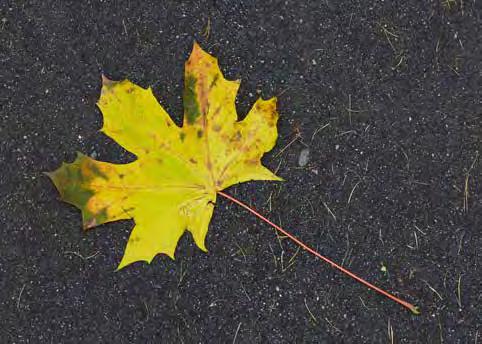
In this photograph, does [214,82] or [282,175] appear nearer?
[214,82]

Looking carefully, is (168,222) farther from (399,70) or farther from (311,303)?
(399,70)

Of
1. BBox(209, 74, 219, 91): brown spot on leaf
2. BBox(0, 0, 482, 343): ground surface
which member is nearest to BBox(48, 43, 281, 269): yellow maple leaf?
BBox(209, 74, 219, 91): brown spot on leaf

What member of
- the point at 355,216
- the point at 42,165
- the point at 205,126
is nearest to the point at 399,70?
the point at 355,216

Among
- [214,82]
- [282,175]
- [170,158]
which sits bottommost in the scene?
[282,175]

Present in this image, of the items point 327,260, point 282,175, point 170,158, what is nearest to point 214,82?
point 170,158

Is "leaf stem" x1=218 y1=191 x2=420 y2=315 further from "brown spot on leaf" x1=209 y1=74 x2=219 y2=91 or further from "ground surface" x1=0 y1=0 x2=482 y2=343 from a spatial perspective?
"brown spot on leaf" x1=209 y1=74 x2=219 y2=91

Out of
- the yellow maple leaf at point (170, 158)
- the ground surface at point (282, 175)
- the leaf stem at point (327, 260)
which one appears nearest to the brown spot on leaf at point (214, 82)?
the yellow maple leaf at point (170, 158)

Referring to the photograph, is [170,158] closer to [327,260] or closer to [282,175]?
[282,175]
